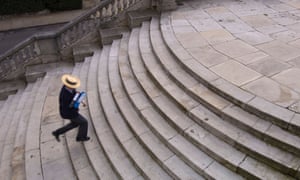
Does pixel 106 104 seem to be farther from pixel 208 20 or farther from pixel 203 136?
pixel 208 20

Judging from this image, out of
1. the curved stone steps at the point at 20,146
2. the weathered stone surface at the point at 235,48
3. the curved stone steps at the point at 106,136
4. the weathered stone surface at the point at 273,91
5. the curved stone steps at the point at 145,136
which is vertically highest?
the weathered stone surface at the point at 235,48

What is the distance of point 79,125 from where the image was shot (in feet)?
16.2

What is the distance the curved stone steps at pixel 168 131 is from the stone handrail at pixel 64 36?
102 inches

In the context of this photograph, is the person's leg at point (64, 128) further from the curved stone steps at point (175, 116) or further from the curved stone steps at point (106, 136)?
the curved stone steps at point (175, 116)

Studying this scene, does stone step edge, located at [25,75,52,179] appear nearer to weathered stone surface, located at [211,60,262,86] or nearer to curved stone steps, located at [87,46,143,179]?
curved stone steps, located at [87,46,143,179]

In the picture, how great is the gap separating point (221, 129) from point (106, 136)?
2.28 meters

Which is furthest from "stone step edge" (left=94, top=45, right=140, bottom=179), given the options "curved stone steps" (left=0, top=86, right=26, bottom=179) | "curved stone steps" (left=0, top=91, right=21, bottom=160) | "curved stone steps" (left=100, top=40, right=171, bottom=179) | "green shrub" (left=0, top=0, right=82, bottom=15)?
"green shrub" (left=0, top=0, right=82, bottom=15)

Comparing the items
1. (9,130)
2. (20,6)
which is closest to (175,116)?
(9,130)

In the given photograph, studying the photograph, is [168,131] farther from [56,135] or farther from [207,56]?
[56,135]

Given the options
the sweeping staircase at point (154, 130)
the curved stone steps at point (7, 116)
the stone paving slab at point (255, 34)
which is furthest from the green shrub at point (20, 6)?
the stone paving slab at point (255, 34)

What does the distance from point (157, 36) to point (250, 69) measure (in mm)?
2747

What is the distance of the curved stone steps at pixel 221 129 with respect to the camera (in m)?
3.60

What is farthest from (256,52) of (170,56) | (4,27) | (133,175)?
(4,27)

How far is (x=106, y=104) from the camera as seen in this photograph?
5750 millimetres
